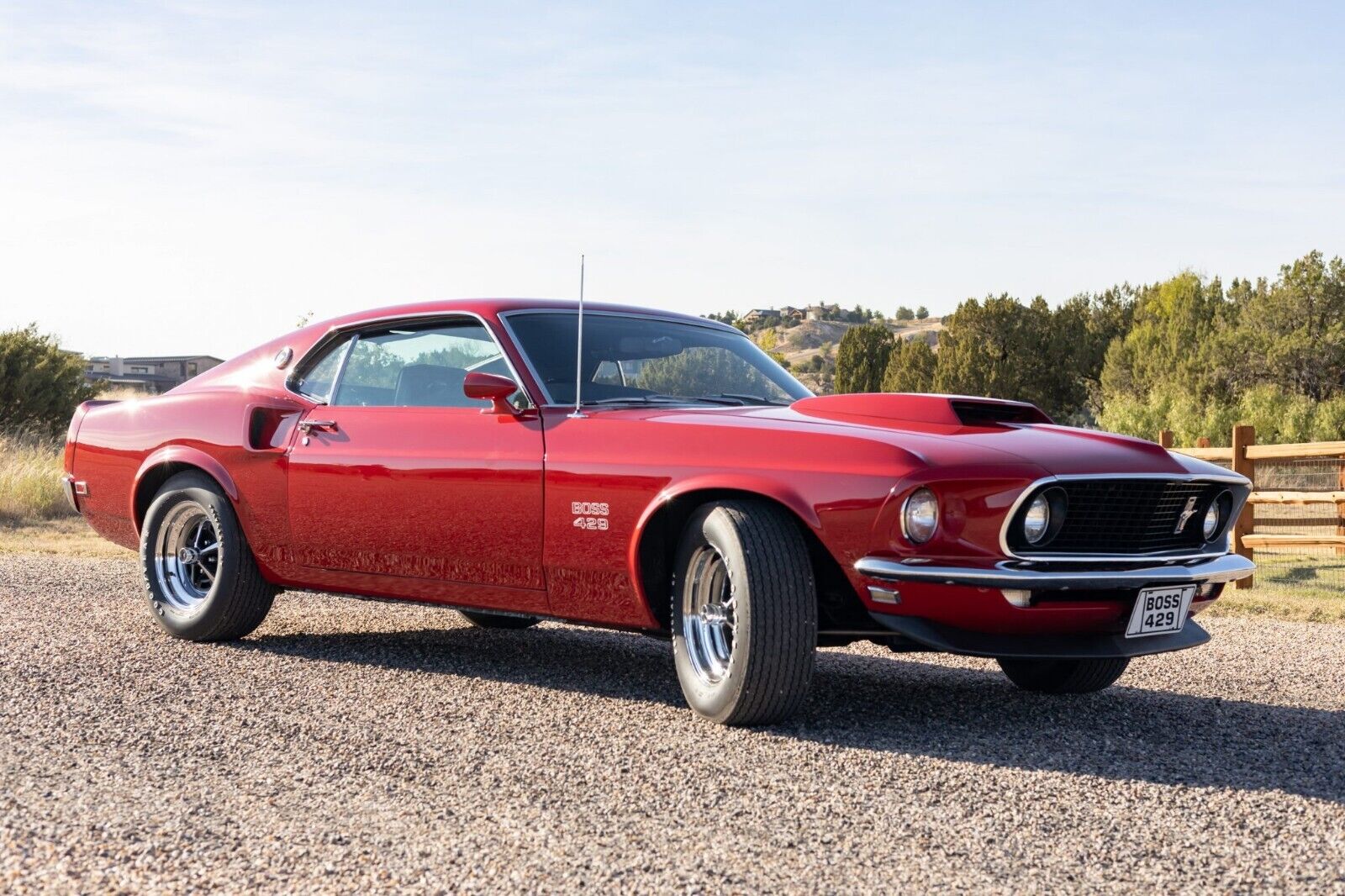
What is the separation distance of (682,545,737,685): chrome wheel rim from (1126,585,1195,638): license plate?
1310mm

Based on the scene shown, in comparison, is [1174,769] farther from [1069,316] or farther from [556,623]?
[1069,316]

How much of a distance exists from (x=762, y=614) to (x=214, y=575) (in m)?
3.25

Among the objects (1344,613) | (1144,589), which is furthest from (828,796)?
(1344,613)

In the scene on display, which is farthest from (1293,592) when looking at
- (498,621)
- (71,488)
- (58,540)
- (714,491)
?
(58,540)

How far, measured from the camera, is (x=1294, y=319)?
4806 centimetres

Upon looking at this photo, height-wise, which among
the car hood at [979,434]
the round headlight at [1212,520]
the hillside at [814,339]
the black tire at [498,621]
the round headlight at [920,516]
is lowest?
the black tire at [498,621]

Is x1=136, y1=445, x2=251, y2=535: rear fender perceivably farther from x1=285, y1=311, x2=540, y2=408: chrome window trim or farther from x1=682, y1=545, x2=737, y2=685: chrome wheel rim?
x1=682, y1=545, x2=737, y2=685: chrome wheel rim

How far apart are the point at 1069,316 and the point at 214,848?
212ft

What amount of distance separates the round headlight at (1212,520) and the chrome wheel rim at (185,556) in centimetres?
432

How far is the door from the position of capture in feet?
17.3

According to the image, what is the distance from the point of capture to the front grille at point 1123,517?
4383 millimetres

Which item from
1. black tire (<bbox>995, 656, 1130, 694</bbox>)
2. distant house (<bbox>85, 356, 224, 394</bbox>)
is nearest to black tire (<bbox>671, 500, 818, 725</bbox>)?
black tire (<bbox>995, 656, 1130, 694</bbox>)

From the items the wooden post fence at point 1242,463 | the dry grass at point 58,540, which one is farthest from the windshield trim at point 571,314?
the wooden post fence at point 1242,463

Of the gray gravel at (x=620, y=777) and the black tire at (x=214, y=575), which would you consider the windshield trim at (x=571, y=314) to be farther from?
the black tire at (x=214, y=575)
